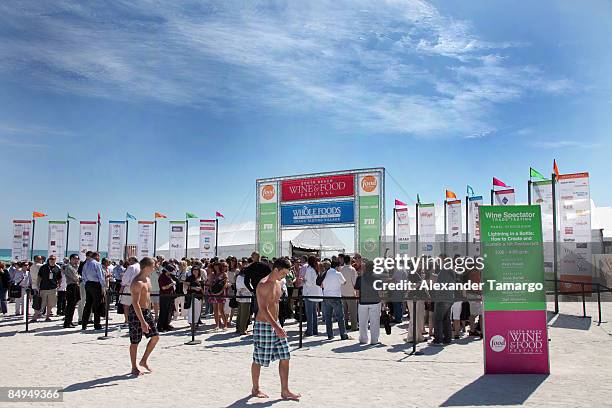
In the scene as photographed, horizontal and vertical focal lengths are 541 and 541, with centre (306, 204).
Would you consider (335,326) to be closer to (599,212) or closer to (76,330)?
(76,330)

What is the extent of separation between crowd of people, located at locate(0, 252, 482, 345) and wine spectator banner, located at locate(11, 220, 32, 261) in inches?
553

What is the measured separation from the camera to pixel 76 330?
1292cm

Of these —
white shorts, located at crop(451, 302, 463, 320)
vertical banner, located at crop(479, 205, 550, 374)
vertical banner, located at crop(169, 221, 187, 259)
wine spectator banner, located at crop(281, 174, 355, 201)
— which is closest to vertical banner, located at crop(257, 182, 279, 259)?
wine spectator banner, located at crop(281, 174, 355, 201)

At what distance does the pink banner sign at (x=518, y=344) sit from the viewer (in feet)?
26.3

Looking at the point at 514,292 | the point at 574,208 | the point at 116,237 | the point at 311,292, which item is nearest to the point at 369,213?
the point at 574,208

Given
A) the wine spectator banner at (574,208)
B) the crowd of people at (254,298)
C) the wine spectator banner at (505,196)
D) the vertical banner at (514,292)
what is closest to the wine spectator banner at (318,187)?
the wine spectator banner at (505,196)

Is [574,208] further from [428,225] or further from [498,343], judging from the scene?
[498,343]

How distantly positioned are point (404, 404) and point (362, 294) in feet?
15.9

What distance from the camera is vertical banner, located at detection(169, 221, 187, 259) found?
30.1 meters

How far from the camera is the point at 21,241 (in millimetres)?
29016

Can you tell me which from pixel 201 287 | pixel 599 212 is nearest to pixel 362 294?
pixel 201 287

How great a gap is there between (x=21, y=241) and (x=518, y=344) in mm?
27882

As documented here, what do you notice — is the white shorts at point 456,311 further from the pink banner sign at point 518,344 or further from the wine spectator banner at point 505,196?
the wine spectator banner at point 505,196

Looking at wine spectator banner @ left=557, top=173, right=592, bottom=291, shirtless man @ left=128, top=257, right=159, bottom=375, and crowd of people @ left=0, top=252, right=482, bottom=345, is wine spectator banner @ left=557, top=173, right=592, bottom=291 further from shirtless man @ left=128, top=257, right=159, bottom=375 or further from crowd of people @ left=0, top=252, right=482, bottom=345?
shirtless man @ left=128, top=257, right=159, bottom=375
